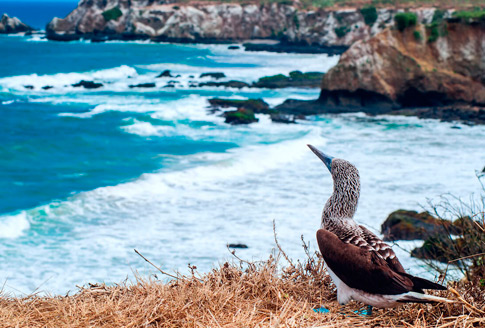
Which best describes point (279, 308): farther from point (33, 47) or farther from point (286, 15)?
point (286, 15)

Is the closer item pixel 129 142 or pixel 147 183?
pixel 147 183

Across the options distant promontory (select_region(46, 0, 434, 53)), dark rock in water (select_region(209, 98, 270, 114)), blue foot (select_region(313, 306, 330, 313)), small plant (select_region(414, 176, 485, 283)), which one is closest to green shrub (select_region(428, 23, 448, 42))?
dark rock in water (select_region(209, 98, 270, 114))

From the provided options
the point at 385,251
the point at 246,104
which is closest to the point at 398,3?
the point at 246,104

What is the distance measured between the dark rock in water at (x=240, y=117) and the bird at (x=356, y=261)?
26.3 m

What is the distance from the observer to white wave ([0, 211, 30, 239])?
51.0 ft

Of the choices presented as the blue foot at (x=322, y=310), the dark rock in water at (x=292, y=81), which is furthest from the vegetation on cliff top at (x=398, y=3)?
the blue foot at (x=322, y=310)

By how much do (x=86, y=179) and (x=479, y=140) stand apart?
16.7m

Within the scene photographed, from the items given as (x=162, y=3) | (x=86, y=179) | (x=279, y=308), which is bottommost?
(x=86, y=179)

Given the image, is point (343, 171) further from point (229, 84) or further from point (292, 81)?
point (292, 81)

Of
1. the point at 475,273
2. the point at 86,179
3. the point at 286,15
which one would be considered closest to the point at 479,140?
the point at 86,179

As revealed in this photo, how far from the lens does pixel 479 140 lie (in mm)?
25609

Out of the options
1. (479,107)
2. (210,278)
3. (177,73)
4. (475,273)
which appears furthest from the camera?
(177,73)

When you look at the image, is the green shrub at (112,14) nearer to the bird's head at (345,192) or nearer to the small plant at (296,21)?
the small plant at (296,21)

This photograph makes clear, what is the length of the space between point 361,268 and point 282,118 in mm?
27755
